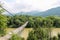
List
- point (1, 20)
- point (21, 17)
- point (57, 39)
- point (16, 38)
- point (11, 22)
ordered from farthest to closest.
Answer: point (21, 17), point (11, 22), point (57, 39), point (16, 38), point (1, 20)

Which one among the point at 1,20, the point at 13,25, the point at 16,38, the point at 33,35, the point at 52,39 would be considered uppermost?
the point at 1,20

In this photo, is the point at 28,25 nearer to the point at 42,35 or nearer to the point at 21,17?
the point at 21,17

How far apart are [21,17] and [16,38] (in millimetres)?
21789

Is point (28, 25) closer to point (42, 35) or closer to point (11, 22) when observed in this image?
point (11, 22)

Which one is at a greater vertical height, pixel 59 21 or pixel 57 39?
pixel 57 39

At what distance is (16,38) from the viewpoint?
7.33m

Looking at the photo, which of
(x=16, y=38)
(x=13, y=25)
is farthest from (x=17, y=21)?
(x=16, y=38)

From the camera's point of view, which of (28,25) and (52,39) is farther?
(28,25)

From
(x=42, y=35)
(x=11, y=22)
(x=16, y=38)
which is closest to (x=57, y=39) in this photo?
(x=42, y=35)

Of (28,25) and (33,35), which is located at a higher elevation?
(33,35)

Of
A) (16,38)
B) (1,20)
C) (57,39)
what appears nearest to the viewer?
(1,20)

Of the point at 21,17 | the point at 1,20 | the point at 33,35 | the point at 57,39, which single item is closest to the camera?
the point at 1,20

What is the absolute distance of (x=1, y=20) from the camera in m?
5.94

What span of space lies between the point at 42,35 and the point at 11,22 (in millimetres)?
15469
